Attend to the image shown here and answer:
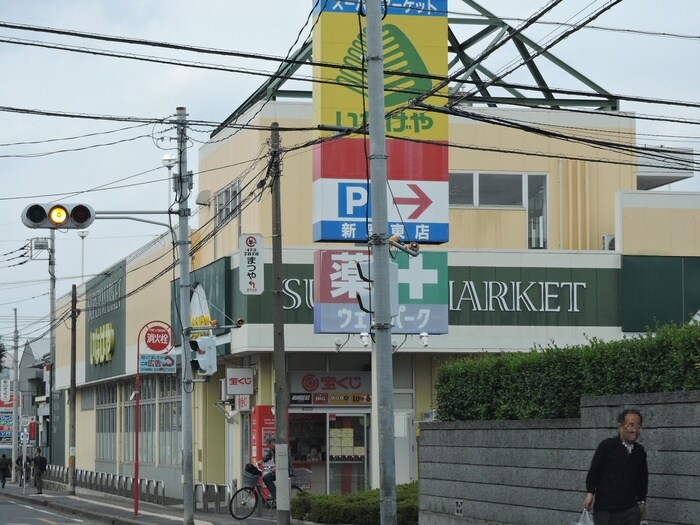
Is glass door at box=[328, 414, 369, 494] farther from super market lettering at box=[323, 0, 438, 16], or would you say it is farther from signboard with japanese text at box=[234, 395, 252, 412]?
super market lettering at box=[323, 0, 438, 16]

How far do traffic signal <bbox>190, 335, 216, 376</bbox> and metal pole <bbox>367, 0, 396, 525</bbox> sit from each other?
12018 mm

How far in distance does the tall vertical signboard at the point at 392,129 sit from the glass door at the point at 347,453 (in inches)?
410

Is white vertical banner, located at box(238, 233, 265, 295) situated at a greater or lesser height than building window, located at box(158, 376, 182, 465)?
greater

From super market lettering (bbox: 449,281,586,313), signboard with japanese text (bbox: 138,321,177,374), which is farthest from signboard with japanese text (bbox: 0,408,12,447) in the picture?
super market lettering (bbox: 449,281,586,313)

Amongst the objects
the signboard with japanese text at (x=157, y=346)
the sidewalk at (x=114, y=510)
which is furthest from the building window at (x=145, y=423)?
the signboard with japanese text at (x=157, y=346)

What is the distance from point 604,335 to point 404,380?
533 centimetres

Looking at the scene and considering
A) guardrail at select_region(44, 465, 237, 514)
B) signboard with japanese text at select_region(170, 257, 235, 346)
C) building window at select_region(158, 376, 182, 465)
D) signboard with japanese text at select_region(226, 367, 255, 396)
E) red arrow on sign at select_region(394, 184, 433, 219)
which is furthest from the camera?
building window at select_region(158, 376, 182, 465)

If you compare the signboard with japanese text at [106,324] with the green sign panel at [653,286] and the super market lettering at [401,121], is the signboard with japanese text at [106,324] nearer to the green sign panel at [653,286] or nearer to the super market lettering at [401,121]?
the green sign panel at [653,286]

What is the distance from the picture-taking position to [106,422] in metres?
57.3

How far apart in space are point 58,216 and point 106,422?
126 ft

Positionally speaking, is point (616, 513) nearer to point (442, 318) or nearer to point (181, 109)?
point (442, 318)

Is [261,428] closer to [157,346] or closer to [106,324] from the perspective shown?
[157,346]

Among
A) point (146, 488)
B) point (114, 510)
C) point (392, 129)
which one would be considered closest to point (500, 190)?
point (392, 129)

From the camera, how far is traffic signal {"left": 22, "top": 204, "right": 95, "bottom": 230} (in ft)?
65.9
